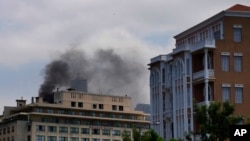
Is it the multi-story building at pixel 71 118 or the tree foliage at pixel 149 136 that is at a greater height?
the multi-story building at pixel 71 118

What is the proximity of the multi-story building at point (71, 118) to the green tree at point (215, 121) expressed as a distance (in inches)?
4363

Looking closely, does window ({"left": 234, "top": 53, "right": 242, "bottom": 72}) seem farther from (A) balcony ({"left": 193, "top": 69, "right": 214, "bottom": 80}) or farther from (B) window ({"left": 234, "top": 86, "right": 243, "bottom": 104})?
(A) balcony ({"left": 193, "top": 69, "right": 214, "bottom": 80})

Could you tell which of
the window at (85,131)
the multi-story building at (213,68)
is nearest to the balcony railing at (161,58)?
the multi-story building at (213,68)

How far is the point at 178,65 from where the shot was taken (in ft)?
296

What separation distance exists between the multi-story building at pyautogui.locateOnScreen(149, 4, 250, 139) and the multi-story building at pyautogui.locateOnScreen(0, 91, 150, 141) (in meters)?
82.1

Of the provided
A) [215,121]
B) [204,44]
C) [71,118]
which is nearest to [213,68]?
[204,44]

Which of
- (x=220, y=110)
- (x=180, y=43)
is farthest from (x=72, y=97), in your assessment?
(x=220, y=110)

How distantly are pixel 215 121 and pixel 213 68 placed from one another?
26.1 meters

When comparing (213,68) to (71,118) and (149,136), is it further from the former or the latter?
(71,118)

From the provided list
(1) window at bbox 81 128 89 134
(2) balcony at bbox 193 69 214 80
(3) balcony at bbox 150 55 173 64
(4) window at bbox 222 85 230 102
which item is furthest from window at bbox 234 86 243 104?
(1) window at bbox 81 128 89 134

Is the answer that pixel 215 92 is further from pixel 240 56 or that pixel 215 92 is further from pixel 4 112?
pixel 4 112

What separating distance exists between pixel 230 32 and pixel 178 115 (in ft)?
42.9

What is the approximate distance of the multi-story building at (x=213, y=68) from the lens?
83.8 m

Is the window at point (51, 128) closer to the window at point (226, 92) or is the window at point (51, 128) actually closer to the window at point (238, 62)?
the window at point (238, 62)
